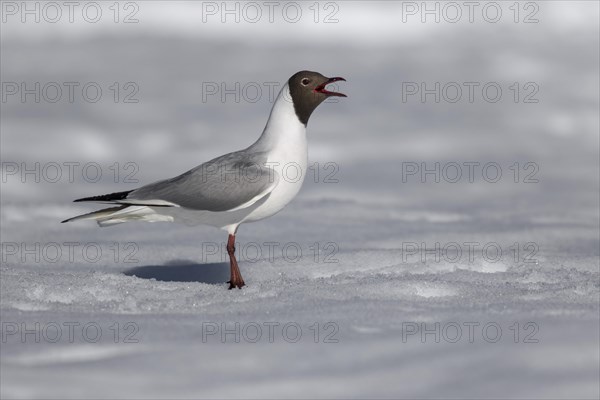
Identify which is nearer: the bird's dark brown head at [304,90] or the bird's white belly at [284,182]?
the bird's white belly at [284,182]

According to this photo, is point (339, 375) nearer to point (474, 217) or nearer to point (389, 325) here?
point (389, 325)

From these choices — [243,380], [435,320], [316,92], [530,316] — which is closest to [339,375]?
[243,380]

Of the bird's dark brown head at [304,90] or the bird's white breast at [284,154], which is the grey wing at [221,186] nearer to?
the bird's white breast at [284,154]

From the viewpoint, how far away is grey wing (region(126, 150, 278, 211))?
6.38 metres

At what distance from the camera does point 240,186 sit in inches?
251

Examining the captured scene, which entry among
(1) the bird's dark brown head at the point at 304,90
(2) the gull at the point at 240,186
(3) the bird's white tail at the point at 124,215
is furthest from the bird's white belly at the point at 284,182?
(3) the bird's white tail at the point at 124,215

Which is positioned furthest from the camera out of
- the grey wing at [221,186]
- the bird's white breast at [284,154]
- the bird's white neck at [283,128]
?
the bird's white neck at [283,128]

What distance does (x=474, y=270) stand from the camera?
6.95 meters

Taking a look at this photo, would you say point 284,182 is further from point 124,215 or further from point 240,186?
point 124,215

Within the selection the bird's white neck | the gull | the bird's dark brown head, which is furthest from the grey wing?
the bird's dark brown head

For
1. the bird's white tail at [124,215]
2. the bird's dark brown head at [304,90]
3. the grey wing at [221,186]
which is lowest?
the bird's white tail at [124,215]

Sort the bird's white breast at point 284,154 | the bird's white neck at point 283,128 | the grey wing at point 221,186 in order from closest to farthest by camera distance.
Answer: the grey wing at point 221,186
the bird's white breast at point 284,154
the bird's white neck at point 283,128

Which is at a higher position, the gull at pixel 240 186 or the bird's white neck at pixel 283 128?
the bird's white neck at pixel 283 128

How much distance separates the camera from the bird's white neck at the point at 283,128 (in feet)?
21.7
